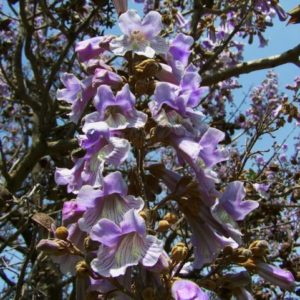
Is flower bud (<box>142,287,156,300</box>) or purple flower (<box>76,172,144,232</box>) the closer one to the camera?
flower bud (<box>142,287,156,300</box>)

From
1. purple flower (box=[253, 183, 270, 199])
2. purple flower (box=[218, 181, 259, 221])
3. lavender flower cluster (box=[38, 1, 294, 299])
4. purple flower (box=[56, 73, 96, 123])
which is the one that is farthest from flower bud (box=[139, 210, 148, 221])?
purple flower (box=[253, 183, 270, 199])

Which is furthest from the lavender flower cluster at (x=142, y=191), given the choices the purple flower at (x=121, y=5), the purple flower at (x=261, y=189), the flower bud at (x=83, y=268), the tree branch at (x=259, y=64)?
the tree branch at (x=259, y=64)

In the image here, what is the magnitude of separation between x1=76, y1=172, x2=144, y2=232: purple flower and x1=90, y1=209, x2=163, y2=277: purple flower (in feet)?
0.25

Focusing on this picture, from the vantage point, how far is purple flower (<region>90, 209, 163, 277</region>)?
5.34ft

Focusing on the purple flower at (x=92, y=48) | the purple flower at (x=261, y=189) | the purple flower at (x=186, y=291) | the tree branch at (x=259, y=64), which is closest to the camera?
the purple flower at (x=186, y=291)

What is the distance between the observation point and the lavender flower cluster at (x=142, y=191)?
167 centimetres

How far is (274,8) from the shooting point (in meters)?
5.64

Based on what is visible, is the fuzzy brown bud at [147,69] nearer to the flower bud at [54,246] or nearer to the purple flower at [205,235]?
the purple flower at [205,235]

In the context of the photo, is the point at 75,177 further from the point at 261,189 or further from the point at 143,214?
the point at 261,189

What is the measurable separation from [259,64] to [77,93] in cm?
356

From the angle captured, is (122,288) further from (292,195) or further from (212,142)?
(292,195)

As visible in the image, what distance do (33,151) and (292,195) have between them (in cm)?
257

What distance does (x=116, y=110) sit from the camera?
187 cm

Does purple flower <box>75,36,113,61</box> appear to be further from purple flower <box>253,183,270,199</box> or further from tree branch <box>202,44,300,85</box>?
tree branch <box>202,44,300,85</box>
